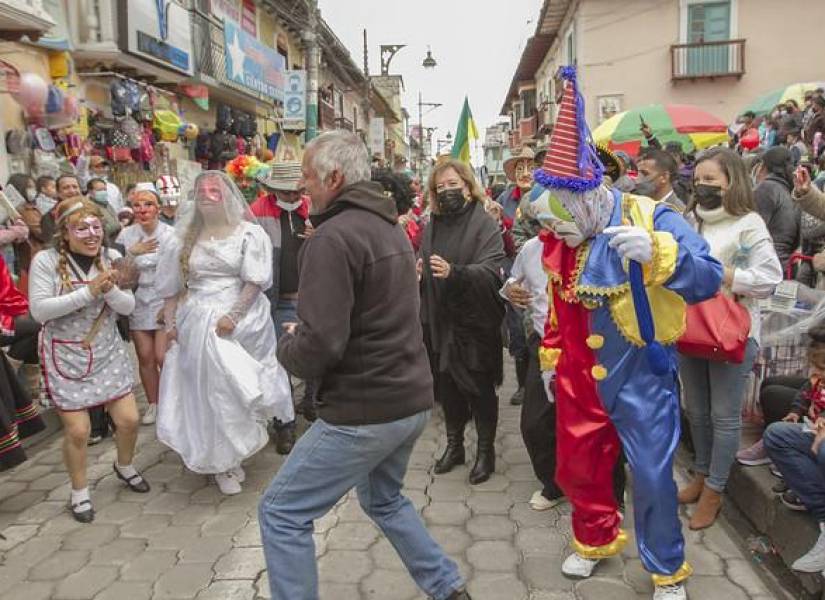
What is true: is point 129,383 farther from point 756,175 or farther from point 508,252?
point 756,175

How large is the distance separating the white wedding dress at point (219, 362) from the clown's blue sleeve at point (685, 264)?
97.6 inches

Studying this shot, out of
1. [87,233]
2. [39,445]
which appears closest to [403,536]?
[87,233]

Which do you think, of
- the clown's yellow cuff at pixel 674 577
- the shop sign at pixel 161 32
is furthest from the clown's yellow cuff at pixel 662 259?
the shop sign at pixel 161 32

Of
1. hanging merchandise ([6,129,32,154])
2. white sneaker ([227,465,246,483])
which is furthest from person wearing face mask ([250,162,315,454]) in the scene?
hanging merchandise ([6,129,32,154])

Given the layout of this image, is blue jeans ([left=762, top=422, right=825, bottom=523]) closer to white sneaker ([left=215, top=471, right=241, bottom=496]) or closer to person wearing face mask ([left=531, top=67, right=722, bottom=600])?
person wearing face mask ([left=531, top=67, right=722, bottom=600])

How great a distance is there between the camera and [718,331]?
130 inches

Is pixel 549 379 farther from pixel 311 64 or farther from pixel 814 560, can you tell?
pixel 311 64

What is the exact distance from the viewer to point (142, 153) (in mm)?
10820

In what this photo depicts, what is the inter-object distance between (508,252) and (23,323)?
377 centimetres

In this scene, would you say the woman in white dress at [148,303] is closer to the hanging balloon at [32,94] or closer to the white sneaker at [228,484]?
the white sneaker at [228,484]

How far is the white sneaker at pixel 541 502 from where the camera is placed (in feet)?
13.2

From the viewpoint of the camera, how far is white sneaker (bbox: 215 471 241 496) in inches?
170

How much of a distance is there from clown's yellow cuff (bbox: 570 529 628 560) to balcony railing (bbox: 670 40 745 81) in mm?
20269

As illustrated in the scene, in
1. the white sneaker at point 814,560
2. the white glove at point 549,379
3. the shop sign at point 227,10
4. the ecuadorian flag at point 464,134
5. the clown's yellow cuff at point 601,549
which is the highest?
the shop sign at point 227,10
